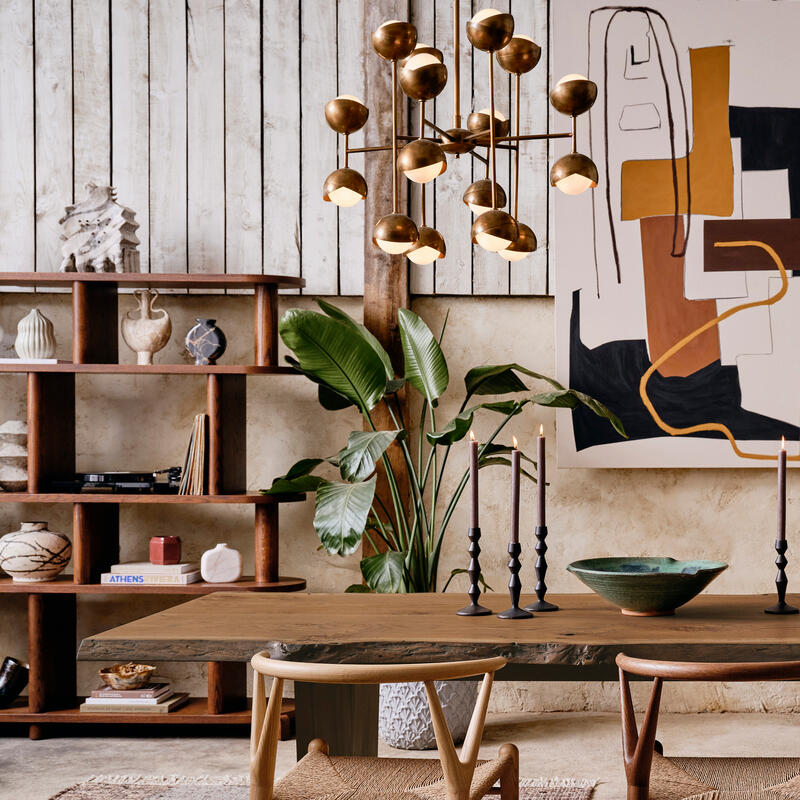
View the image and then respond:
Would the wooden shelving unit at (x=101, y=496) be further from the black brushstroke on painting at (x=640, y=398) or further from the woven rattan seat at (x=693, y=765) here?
the woven rattan seat at (x=693, y=765)

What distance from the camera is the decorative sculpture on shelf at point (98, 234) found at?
147 inches

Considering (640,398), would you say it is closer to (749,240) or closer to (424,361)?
(749,240)

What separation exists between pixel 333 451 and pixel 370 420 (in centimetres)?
49

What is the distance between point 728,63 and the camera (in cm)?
396

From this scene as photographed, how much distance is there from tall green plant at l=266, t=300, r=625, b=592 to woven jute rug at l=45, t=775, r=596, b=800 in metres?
0.80

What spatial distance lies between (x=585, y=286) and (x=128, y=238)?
74.9 inches

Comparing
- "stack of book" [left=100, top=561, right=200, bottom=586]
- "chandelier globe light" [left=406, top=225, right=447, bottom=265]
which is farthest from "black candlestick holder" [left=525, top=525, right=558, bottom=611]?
"stack of book" [left=100, top=561, right=200, bottom=586]

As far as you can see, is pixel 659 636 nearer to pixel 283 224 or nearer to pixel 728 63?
pixel 283 224

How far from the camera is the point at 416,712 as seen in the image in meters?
3.49

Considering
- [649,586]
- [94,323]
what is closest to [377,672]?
[649,586]

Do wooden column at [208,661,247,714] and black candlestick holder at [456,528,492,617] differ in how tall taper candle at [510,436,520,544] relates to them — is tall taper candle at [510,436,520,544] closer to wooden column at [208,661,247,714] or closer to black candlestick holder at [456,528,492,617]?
black candlestick holder at [456,528,492,617]

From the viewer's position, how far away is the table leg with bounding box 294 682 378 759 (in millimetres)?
2369

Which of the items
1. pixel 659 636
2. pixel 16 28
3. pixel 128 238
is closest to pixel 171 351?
pixel 128 238

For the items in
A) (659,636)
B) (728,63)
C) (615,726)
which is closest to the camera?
(659,636)
